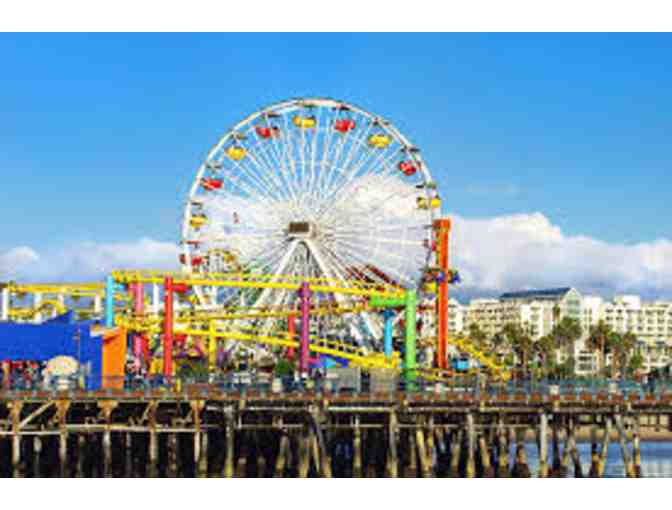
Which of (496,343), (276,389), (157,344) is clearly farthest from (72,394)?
(496,343)

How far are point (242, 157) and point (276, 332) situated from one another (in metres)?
13.3

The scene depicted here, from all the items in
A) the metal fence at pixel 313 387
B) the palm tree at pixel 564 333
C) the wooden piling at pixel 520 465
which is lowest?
the wooden piling at pixel 520 465

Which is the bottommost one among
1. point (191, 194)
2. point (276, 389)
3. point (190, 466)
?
point (190, 466)

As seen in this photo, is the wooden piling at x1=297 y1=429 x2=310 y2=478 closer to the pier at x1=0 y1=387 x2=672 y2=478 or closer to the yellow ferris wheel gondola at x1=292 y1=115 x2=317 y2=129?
the pier at x1=0 y1=387 x2=672 y2=478

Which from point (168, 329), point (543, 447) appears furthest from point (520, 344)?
point (543, 447)

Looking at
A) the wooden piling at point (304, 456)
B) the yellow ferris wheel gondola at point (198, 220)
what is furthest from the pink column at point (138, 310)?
the wooden piling at point (304, 456)

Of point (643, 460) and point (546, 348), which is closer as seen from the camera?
point (643, 460)

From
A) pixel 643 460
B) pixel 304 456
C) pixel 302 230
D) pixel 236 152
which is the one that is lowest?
→ pixel 643 460

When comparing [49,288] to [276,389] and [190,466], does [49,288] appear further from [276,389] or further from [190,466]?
[276,389]

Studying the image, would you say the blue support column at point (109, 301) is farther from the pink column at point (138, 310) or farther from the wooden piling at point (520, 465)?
the wooden piling at point (520, 465)

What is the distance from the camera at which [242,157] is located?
99688 mm

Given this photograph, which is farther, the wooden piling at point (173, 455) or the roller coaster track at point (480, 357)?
the roller coaster track at point (480, 357)

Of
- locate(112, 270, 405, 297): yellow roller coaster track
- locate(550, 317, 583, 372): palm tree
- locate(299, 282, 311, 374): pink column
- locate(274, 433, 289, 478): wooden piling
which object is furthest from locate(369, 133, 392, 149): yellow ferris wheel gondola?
locate(550, 317, 583, 372): palm tree

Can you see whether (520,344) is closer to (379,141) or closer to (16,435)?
(379,141)
